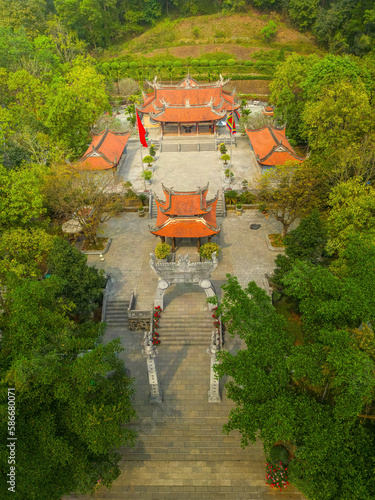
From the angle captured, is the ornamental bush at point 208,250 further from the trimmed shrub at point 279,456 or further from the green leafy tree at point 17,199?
the trimmed shrub at point 279,456

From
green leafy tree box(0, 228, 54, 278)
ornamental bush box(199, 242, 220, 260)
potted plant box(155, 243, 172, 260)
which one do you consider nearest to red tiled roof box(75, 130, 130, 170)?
green leafy tree box(0, 228, 54, 278)

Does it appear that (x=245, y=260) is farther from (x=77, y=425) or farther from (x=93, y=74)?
(x=93, y=74)

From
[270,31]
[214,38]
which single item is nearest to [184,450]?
[270,31]

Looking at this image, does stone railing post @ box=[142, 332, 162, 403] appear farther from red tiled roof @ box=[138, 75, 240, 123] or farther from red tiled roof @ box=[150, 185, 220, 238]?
red tiled roof @ box=[138, 75, 240, 123]

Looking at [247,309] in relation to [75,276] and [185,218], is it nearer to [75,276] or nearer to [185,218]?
[75,276]

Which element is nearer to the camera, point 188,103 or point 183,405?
point 183,405

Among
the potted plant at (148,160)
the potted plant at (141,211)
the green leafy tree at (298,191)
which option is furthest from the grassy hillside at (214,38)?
the green leafy tree at (298,191)

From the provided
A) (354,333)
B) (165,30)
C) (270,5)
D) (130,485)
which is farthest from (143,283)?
(270,5)

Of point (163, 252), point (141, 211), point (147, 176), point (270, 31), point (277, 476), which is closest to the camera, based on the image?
point (277, 476)
